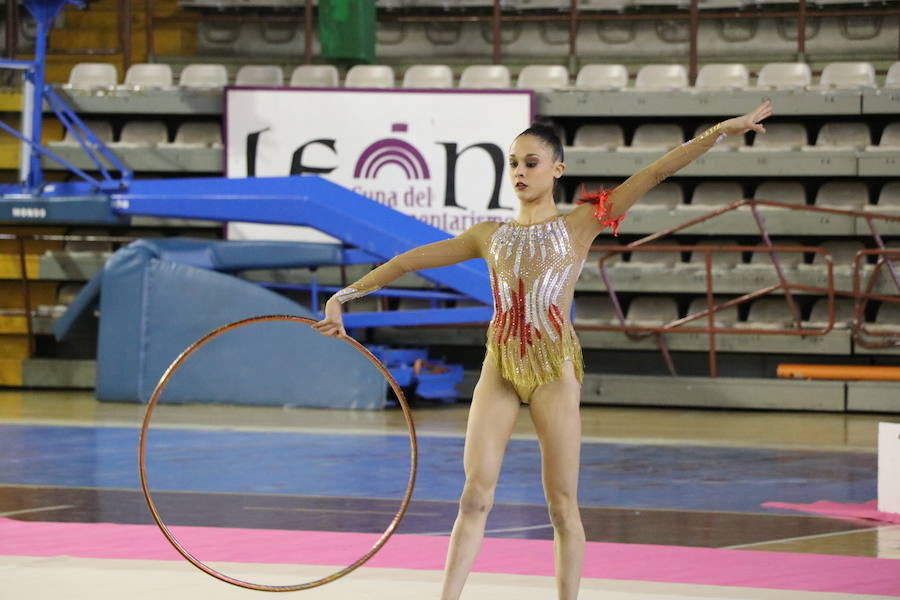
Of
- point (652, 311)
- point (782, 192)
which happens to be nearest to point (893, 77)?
point (782, 192)

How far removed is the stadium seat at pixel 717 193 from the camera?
12289mm

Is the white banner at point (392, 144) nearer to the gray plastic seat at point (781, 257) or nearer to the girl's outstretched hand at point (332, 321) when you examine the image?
the gray plastic seat at point (781, 257)

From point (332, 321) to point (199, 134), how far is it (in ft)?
31.3

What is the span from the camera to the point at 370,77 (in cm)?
1279

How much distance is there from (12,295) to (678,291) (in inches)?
248

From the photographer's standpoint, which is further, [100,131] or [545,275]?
[100,131]

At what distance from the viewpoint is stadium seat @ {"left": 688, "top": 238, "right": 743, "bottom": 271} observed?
12000mm

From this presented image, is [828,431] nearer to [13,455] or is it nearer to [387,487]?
[387,487]

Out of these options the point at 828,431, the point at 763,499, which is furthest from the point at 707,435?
the point at 763,499

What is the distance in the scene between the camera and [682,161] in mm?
3639

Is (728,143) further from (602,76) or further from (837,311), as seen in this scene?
(837,311)

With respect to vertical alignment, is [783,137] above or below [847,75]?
below

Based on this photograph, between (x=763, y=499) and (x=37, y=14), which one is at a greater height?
(x=37, y=14)

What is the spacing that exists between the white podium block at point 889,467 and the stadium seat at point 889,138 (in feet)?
20.7
